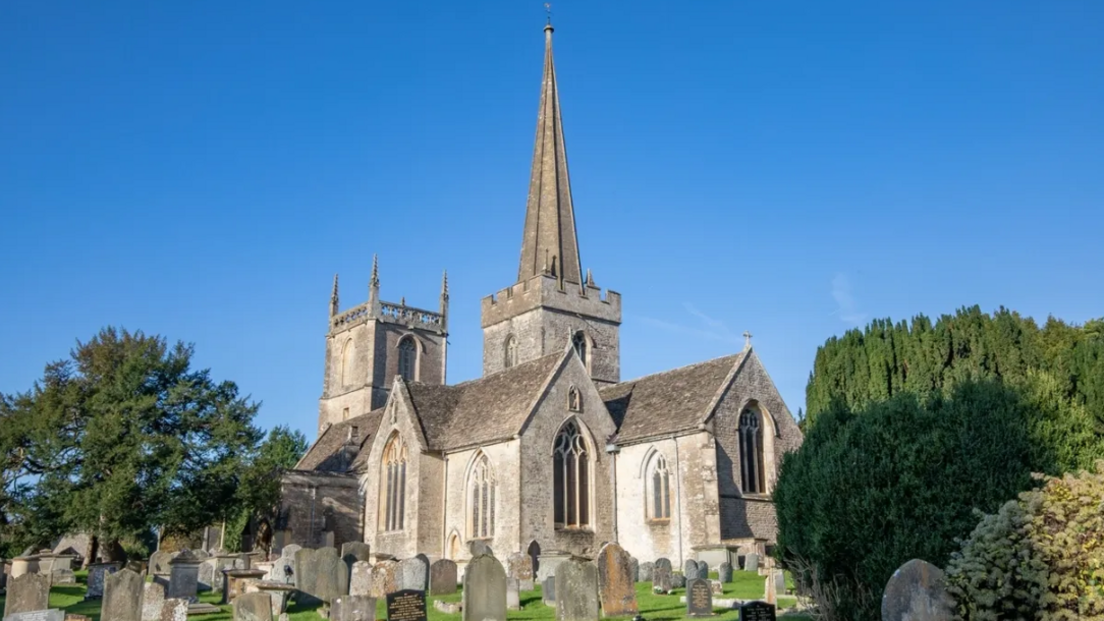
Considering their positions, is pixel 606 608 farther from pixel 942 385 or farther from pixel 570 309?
pixel 570 309

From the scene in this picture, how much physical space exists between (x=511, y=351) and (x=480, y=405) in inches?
442

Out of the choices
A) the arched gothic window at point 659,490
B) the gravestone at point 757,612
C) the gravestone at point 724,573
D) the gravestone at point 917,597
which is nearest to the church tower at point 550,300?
the arched gothic window at point 659,490

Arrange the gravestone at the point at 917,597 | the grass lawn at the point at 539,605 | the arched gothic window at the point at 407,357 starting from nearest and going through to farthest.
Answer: the gravestone at the point at 917,597, the grass lawn at the point at 539,605, the arched gothic window at the point at 407,357

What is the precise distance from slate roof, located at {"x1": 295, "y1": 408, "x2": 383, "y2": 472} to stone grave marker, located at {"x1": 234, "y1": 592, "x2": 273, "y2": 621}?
20823 mm

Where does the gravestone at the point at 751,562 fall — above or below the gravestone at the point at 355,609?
above

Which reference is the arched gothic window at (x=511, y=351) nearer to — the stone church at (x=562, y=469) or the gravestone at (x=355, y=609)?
the stone church at (x=562, y=469)

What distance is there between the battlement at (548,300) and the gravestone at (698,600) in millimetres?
27046

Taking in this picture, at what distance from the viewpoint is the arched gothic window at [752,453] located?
111 ft

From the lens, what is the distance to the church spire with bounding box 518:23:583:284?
48.5 m

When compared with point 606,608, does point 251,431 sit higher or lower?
higher

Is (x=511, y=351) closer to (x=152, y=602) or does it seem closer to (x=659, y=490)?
(x=659, y=490)

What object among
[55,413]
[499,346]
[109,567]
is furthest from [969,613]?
[499,346]

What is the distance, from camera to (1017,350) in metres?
29.0

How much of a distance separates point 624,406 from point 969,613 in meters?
24.5
